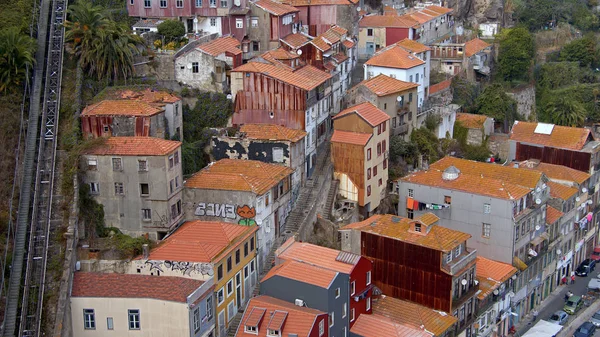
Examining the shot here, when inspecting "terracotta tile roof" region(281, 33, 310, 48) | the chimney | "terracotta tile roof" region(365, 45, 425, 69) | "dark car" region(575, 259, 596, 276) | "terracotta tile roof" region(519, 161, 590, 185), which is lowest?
"dark car" region(575, 259, 596, 276)

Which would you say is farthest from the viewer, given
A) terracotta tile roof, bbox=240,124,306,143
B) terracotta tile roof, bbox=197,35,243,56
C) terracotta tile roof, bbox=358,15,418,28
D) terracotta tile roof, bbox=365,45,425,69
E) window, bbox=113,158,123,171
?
terracotta tile roof, bbox=358,15,418,28

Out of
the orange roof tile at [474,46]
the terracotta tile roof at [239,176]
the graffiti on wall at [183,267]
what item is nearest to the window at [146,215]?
the terracotta tile roof at [239,176]

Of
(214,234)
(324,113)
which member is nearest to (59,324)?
(214,234)

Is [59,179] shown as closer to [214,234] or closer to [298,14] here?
[214,234]

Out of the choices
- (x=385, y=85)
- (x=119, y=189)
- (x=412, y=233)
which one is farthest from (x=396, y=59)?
(x=119, y=189)

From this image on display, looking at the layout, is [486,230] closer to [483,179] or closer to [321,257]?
[483,179]

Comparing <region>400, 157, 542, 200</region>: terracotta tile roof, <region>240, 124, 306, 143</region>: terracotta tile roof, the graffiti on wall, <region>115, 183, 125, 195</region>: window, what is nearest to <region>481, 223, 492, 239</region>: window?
<region>400, 157, 542, 200</region>: terracotta tile roof

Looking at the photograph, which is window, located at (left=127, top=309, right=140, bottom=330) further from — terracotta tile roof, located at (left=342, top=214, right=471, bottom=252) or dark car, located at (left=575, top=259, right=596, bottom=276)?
dark car, located at (left=575, top=259, right=596, bottom=276)
